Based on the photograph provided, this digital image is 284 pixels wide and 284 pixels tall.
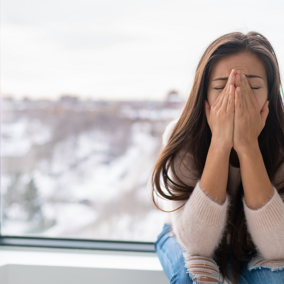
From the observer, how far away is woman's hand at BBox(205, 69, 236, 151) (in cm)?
78

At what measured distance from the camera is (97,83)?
127cm

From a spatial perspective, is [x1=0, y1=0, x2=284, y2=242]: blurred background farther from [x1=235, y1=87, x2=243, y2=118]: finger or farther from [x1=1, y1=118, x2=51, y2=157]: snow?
[x1=235, y1=87, x2=243, y2=118]: finger

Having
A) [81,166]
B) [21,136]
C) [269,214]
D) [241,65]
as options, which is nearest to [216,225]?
[269,214]

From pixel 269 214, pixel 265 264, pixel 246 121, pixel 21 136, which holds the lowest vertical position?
pixel 265 264

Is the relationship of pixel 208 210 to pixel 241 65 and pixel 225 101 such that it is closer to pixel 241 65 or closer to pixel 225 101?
pixel 225 101

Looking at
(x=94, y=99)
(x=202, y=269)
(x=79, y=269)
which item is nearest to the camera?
(x=202, y=269)

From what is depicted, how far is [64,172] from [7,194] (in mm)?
312

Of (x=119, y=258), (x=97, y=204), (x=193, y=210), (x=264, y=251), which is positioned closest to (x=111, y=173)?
(x=97, y=204)

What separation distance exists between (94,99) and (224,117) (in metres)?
0.68

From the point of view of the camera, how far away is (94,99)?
1.28 meters

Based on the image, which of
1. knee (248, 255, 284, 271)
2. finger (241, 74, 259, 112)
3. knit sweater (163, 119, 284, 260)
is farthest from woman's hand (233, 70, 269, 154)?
knee (248, 255, 284, 271)

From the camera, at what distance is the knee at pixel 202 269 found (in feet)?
2.34

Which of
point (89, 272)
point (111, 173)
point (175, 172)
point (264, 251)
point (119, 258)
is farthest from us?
point (111, 173)

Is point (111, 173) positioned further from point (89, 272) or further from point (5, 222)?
point (5, 222)
